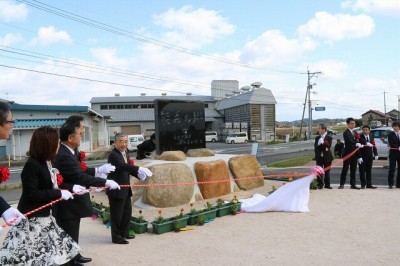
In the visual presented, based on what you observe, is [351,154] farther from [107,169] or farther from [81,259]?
[81,259]

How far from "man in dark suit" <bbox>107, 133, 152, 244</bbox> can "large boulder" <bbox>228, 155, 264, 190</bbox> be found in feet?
14.6

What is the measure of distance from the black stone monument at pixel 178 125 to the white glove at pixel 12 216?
19.8 ft

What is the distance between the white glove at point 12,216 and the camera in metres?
3.21

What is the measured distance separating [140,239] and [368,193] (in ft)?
20.2

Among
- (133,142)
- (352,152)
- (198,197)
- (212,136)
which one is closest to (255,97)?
(212,136)

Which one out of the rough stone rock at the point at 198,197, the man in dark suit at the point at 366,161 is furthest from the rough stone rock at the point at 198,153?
the man in dark suit at the point at 366,161

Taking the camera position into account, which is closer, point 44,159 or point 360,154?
point 44,159

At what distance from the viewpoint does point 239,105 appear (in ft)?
169

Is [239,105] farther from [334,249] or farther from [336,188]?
[334,249]

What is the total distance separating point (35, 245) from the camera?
3457mm

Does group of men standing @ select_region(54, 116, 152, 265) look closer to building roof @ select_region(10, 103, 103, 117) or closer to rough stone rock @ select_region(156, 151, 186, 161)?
rough stone rock @ select_region(156, 151, 186, 161)

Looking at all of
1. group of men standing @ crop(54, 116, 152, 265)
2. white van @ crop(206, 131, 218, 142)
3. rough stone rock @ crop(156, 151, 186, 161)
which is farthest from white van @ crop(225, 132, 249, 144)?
group of men standing @ crop(54, 116, 152, 265)

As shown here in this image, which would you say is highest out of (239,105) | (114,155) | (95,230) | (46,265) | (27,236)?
(239,105)

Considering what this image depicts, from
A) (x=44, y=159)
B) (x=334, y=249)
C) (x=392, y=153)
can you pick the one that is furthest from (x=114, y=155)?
(x=392, y=153)
